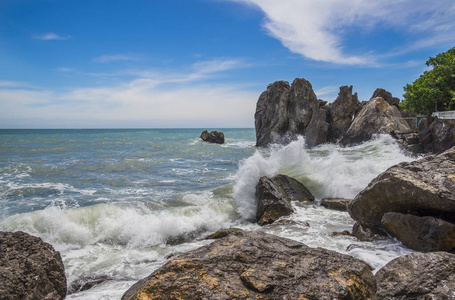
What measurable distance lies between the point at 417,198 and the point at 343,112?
38.2m

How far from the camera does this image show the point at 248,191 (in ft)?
38.7

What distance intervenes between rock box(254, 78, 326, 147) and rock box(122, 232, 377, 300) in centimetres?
4320

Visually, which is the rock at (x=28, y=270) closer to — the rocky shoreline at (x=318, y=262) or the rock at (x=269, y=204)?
the rocky shoreline at (x=318, y=262)

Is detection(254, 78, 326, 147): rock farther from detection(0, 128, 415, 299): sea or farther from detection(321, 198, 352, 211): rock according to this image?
detection(321, 198, 352, 211): rock

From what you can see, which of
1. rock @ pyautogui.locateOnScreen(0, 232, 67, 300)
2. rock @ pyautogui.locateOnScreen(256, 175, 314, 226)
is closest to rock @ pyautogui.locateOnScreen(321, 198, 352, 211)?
rock @ pyautogui.locateOnScreen(256, 175, 314, 226)

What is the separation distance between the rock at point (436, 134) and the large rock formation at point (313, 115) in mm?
7948

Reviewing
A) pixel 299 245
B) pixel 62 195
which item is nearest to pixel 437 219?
pixel 299 245

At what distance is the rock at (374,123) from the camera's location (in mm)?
30922

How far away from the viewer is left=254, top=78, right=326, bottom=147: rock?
45.8 metres

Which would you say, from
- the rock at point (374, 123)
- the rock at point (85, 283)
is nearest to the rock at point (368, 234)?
the rock at point (85, 283)

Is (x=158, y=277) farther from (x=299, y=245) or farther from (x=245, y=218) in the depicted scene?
(x=245, y=218)

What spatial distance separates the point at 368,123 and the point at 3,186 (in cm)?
3315

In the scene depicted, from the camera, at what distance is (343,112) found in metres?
41.5

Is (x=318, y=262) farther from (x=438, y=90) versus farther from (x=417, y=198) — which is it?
(x=438, y=90)
